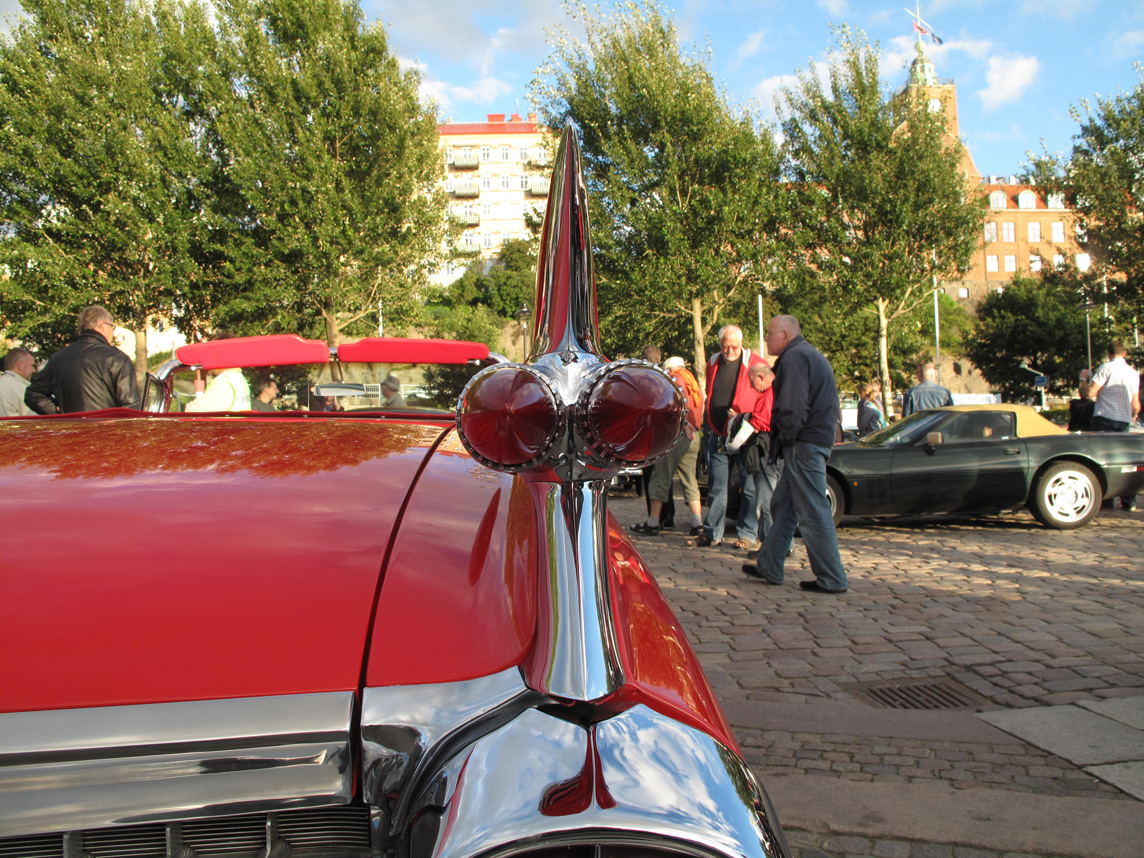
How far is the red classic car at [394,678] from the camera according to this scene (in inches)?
30.9

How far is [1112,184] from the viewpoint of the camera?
78.0 ft

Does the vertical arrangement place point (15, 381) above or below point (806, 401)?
above

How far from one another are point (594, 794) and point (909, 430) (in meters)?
9.34

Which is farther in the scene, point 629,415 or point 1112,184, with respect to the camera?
point 1112,184

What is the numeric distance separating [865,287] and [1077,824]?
27314mm

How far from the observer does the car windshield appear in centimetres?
916

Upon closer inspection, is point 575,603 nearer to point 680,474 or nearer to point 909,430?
point 680,474

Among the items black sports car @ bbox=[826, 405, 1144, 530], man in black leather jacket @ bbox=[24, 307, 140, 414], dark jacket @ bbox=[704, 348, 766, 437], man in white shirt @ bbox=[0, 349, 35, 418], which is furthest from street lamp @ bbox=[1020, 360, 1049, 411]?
man in black leather jacket @ bbox=[24, 307, 140, 414]

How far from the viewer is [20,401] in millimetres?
8648

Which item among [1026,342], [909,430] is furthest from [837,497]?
[1026,342]

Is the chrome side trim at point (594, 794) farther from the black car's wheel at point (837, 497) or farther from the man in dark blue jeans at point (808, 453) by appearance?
the black car's wheel at point (837, 497)

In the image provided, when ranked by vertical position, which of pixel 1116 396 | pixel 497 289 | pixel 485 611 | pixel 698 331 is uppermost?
pixel 497 289

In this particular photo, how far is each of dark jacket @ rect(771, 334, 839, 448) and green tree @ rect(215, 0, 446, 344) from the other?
21.2 m

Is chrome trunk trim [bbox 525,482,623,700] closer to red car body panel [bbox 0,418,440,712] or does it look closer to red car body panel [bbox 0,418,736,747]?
red car body panel [bbox 0,418,736,747]
